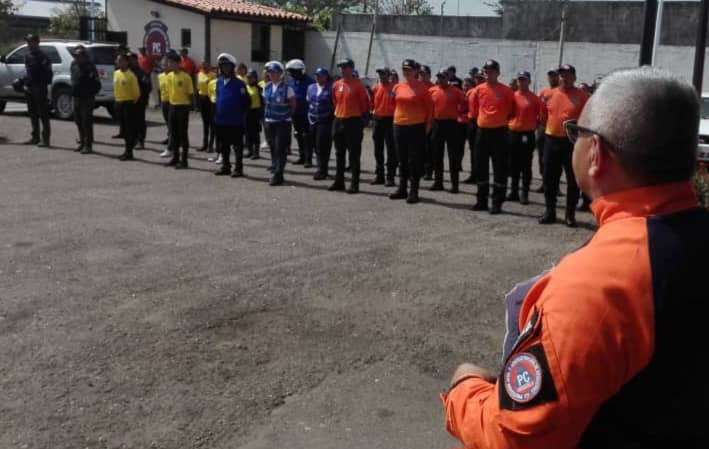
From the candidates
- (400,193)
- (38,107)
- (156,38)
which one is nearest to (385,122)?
(400,193)

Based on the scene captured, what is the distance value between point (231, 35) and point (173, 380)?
23697mm

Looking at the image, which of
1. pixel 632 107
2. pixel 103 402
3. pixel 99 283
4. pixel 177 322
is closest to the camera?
pixel 632 107

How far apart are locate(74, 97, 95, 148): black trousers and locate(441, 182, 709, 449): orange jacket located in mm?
14182

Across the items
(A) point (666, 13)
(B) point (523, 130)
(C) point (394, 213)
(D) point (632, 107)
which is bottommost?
Answer: (C) point (394, 213)

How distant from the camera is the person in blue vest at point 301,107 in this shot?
45.9ft

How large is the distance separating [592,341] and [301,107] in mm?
13665

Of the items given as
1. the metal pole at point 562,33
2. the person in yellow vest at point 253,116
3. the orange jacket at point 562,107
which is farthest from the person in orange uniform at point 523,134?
the metal pole at point 562,33

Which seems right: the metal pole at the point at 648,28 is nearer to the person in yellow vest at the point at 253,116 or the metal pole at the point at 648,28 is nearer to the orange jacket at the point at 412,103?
the orange jacket at the point at 412,103

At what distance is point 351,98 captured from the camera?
39.7 ft

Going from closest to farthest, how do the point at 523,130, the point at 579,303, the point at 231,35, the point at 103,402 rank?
Answer: the point at 579,303 → the point at 103,402 → the point at 523,130 → the point at 231,35

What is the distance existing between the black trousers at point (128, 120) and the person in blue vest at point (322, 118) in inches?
132

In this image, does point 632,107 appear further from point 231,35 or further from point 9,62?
point 231,35

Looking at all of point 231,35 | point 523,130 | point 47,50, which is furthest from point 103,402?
point 231,35

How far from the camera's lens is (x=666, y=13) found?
21.2 metres
